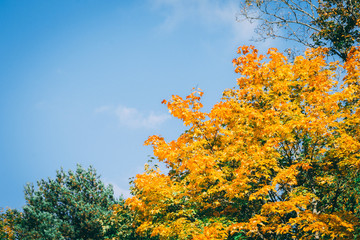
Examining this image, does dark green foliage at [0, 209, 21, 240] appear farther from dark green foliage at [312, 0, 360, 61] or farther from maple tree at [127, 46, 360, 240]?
dark green foliage at [312, 0, 360, 61]

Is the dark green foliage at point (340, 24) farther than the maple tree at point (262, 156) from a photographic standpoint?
Yes

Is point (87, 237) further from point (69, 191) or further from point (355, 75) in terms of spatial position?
point (355, 75)

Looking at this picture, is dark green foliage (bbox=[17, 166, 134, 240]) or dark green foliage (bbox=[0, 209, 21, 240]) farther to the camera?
dark green foliage (bbox=[0, 209, 21, 240])

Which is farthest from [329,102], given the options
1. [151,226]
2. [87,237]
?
[87,237]

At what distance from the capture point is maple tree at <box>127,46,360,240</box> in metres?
9.62

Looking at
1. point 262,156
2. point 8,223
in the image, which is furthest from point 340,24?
point 8,223

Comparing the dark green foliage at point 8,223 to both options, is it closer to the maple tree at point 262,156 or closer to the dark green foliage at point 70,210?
the dark green foliage at point 70,210

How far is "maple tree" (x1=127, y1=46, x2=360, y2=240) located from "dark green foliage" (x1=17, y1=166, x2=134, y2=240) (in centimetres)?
784

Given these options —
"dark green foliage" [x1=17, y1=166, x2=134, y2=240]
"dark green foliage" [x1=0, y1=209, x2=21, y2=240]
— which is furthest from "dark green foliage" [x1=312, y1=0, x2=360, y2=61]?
"dark green foliage" [x1=0, y1=209, x2=21, y2=240]

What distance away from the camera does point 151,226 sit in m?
11.3

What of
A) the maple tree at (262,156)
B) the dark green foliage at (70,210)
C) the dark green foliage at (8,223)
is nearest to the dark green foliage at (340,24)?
the maple tree at (262,156)

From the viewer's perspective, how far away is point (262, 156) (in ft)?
31.8

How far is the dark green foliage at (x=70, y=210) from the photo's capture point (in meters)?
19.4

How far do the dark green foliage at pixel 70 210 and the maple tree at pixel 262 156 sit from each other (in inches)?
309
